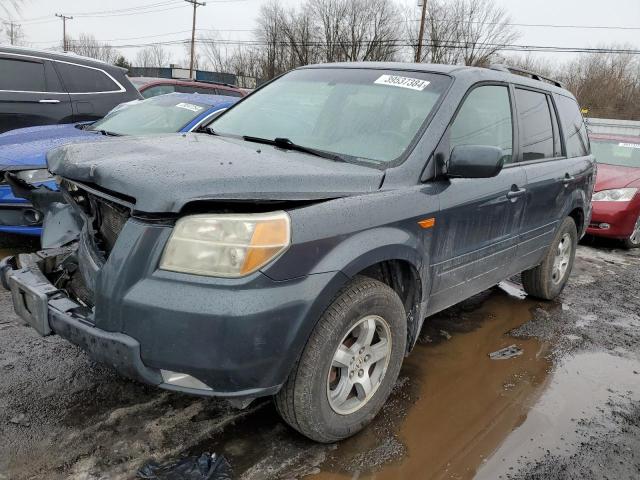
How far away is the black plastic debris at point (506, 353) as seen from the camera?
12.0ft

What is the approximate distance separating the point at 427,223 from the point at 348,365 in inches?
32.0

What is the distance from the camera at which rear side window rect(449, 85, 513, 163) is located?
3.03m

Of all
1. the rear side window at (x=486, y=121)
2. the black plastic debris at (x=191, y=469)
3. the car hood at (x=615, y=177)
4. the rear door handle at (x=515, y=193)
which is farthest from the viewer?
the car hood at (x=615, y=177)

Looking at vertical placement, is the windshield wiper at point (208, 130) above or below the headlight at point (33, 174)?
above

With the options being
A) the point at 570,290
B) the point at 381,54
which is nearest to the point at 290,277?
the point at 570,290

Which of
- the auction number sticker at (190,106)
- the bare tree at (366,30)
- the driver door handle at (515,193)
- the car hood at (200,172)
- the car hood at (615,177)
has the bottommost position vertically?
the car hood at (615,177)

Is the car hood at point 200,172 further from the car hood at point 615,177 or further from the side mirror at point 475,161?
the car hood at point 615,177

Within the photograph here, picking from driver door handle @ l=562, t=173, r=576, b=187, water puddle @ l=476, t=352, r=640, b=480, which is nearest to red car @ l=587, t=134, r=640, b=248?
driver door handle @ l=562, t=173, r=576, b=187

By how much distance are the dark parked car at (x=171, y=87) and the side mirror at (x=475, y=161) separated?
755 centimetres

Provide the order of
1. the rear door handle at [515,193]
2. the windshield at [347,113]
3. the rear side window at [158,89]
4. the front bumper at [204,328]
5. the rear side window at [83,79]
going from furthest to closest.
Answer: the rear side window at [158,89], the rear side window at [83,79], the rear door handle at [515,193], the windshield at [347,113], the front bumper at [204,328]

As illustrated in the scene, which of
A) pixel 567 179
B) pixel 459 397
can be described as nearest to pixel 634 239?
pixel 567 179

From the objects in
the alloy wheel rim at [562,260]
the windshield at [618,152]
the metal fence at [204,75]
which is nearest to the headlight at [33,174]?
the alloy wheel rim at [562,260]

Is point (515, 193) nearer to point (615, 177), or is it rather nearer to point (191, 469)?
point (191, 469)

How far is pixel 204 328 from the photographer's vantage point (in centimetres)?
191
